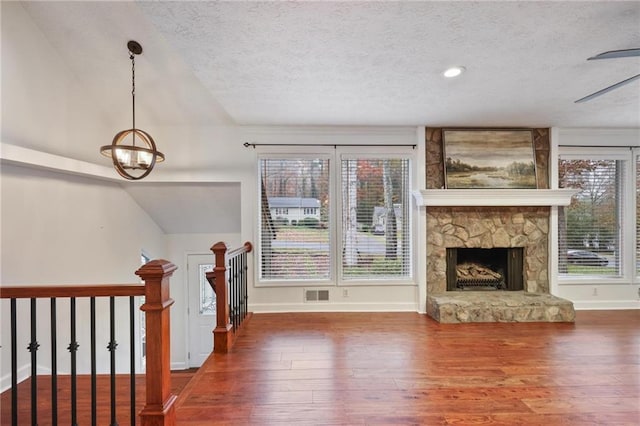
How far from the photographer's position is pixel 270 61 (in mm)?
2354

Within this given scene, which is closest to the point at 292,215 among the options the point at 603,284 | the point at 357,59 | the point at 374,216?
the point at 374,216

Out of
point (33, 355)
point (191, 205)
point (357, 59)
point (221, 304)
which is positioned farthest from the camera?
point (191, 205)

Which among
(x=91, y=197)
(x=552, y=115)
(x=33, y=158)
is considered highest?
(x=552, y=115)

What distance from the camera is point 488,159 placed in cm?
399

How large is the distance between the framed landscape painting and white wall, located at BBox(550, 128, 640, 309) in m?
0.63

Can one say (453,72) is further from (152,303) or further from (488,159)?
(152,303)

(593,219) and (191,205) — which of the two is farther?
(191,205)

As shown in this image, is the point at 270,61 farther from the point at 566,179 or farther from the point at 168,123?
the point at 566,179

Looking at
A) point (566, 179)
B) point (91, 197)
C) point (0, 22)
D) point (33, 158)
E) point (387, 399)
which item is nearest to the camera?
point (387, 399)

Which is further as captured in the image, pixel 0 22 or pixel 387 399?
pixel 0 22

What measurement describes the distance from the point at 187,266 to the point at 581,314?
590cm

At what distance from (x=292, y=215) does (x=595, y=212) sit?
4246 millimetres

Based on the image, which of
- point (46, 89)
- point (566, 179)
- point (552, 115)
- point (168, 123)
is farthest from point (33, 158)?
point (566, 179)

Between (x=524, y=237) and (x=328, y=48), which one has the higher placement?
(x=328, y=48)
